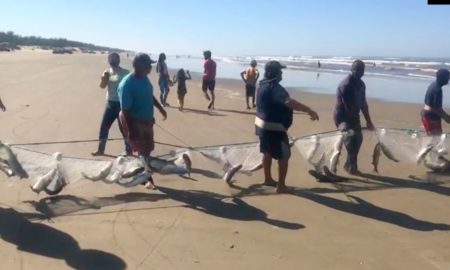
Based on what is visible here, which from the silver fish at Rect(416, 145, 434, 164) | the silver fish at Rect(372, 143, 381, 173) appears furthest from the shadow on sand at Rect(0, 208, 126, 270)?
the silver fish at Rect(416, 145, 434, 164)

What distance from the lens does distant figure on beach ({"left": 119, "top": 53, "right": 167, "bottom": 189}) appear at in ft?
21.9

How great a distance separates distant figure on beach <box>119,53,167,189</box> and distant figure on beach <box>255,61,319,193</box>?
5.04 ft

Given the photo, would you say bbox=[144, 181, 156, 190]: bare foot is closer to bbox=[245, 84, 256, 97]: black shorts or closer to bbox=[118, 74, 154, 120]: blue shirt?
bbox=[118, 74, 154, 120]: blue shirt

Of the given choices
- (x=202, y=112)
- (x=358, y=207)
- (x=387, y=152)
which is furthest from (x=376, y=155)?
(x=202, y=112)

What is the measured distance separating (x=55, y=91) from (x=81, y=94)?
1.27m

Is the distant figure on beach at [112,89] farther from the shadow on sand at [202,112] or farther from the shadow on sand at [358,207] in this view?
the shadow on sand at [202,112]

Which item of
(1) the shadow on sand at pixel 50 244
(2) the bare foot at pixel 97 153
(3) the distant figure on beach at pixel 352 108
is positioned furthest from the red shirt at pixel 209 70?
(1) the shadow on sand at pixel 50 244

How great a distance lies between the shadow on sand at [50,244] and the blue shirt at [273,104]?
2.93m

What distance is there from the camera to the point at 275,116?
22.0ft

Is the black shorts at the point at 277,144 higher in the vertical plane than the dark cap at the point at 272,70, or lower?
lower

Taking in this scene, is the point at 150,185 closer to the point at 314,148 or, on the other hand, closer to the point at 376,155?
the point at 314,148

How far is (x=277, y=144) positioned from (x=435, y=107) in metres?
3.13

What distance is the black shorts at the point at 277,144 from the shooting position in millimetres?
6789

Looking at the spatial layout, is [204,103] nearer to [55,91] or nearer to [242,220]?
[55,91]
